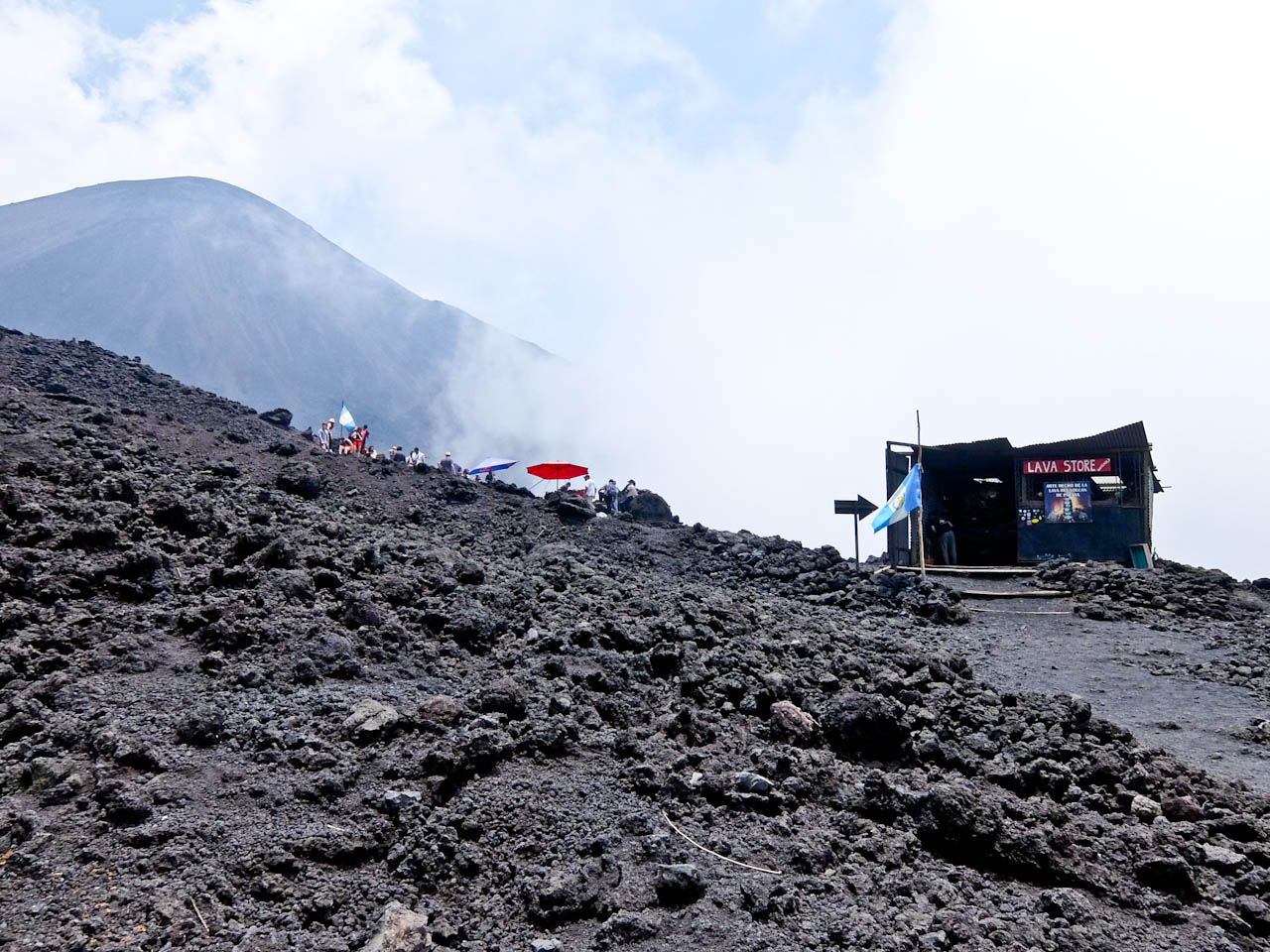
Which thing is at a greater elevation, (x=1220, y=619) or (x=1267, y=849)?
(x=1220, y=619)

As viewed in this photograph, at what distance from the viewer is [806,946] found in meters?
3.40

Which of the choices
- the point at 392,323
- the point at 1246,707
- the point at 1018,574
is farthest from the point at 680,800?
the point at 392,323

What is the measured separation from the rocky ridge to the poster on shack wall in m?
12.0

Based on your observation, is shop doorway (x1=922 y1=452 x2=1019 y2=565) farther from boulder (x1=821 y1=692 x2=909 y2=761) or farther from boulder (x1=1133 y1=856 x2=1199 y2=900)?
boulder (x1=1133 y1=856 x2=1199 y2=900)

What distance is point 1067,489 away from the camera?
1814cm

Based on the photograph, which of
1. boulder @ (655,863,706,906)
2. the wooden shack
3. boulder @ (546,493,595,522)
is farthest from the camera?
the wooden shack

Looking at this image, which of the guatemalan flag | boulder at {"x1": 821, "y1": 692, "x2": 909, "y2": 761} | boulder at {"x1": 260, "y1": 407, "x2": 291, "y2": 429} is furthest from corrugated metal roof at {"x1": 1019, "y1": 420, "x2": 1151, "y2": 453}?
boulder at {"x1": 260, "y1": 407, "x2": 291, "y2": 429}

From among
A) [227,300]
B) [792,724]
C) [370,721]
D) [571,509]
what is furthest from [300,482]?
[227,300]

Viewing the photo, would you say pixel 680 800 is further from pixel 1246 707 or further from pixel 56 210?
pixel 56 210

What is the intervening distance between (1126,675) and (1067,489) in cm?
945

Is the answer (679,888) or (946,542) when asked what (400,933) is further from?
(946,542)

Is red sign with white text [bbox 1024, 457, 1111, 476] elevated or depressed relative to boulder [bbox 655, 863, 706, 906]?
elevated

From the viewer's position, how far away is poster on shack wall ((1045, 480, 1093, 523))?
1794cm

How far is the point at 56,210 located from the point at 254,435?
7714 centimetres
